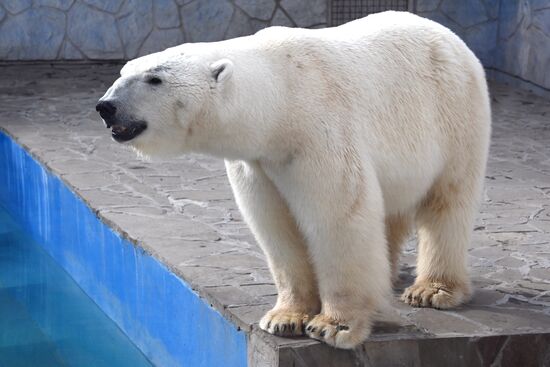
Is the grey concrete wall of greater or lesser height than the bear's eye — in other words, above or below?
below

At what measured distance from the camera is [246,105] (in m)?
2.80

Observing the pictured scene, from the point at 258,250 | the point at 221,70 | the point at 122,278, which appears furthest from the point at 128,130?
the point at 122,278

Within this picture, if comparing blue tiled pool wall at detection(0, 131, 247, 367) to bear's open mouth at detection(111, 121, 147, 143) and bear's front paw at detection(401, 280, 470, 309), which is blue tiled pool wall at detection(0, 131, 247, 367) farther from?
bear's open mouth at detection(111, 121, 147, 143)

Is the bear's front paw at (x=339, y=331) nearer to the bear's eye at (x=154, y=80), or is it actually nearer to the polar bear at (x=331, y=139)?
the polar bear at (x=331, y=139)

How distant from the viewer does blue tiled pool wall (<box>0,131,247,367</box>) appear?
354cm

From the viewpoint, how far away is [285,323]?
3.01 metres

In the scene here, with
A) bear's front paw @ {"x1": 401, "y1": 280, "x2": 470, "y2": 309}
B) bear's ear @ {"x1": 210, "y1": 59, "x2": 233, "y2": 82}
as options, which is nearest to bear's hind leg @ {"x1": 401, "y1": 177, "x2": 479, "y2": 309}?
bear's front paw @ {"x1": 401, "y1": 280, "x2": 470, "y2": 309}

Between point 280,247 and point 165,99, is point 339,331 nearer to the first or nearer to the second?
point 280,247

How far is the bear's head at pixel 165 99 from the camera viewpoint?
2.73 metres

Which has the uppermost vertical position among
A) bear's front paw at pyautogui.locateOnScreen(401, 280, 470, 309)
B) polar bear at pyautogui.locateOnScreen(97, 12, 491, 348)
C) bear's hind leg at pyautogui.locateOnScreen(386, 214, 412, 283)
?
polar bear at pyautogui.locateOnScreen(97, 12, 491, 348)

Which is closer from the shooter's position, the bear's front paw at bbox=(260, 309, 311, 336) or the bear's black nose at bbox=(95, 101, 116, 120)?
the bear's black nose at bbox=(95, 101, 116, 120)

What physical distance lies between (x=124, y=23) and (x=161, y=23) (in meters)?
→ 0.31

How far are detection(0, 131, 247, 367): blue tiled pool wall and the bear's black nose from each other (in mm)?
800

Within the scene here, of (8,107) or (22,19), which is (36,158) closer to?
(8,107)
